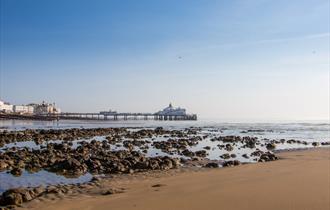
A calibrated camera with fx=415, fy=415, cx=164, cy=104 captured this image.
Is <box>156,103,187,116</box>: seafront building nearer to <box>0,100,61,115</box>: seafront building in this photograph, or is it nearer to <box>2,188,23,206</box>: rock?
<box>0,100,61,115</box>: seafront building

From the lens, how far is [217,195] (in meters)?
10.0

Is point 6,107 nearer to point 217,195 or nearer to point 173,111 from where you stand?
point 173,111

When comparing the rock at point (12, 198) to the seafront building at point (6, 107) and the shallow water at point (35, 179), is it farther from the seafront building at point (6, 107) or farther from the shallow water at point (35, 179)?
the seafront building at point (6, 107)

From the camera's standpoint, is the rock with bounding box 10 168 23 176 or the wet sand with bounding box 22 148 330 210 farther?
the rock with bounding box 10 168 23 176

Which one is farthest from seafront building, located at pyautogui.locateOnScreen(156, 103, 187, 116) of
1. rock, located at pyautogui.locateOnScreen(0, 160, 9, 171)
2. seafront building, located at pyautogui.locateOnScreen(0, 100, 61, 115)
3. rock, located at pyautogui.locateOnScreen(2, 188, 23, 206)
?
rock, located at pyautogui.locateOnScreen(2, 188, 23, 206)

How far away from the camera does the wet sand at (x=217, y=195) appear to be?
8.98 m

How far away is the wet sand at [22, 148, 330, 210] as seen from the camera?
898cm

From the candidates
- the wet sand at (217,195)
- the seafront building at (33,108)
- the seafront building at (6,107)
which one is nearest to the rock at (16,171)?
the wet sand at (217,195)

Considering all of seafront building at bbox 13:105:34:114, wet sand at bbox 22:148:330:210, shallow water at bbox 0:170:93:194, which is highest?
seafront building at bbox 13:105:34:114

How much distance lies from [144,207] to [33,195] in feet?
10.3

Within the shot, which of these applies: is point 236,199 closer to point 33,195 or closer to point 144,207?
point 144,207

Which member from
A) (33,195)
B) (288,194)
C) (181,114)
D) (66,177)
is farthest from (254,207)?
(181,114)

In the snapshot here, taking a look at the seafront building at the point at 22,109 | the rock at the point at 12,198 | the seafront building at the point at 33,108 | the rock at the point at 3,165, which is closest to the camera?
the rock at the point at 12,198

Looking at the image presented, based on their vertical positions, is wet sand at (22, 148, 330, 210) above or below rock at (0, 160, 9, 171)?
below
